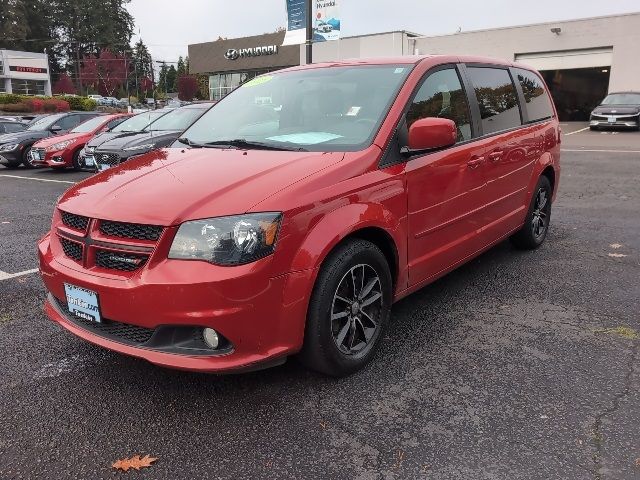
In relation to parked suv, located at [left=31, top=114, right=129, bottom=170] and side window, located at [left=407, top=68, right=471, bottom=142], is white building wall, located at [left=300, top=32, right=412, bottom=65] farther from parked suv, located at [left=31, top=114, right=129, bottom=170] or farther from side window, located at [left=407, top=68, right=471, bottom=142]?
side window, located at [left=407, top=68, right=471, bottom=142]

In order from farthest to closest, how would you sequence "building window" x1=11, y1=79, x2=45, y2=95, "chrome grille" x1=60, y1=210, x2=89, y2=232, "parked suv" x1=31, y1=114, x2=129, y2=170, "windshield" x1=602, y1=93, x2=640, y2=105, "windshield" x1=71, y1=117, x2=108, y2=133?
1. "building window" x1=11, y1=79, x2=45, y2=95
2. "windshield" x1=602, y1=93, x2=640, y2=105
3. "windshield" x1=71, y1=117, x2=108, y2=133
4. "parked suv" x1=31, y1=114, x2=129, y2=170
5. "chrome grille" x1=60, y1=210, x2=89, y2=232

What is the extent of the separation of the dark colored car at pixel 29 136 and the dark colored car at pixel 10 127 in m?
0.81

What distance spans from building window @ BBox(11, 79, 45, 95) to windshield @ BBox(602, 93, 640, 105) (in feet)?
192

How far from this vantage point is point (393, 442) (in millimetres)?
2465

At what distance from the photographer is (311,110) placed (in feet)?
12.2

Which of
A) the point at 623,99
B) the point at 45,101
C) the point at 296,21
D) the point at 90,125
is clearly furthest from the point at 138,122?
the point at 45,101

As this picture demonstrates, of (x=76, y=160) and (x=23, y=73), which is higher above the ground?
(x=23, y=73)

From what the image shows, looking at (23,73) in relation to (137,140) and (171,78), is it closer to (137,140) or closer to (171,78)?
(171,78)

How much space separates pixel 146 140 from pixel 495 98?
22.7ft

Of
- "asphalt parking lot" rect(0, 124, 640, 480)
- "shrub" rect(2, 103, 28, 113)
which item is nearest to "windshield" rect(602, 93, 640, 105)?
"asphalt parking lot" rect(0, 124, 640, 480)

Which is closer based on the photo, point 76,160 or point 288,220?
point 288,220

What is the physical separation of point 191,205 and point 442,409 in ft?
5.19

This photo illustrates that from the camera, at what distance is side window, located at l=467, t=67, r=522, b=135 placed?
13.8 ft

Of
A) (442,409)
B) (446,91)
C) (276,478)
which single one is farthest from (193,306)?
(446,91)
